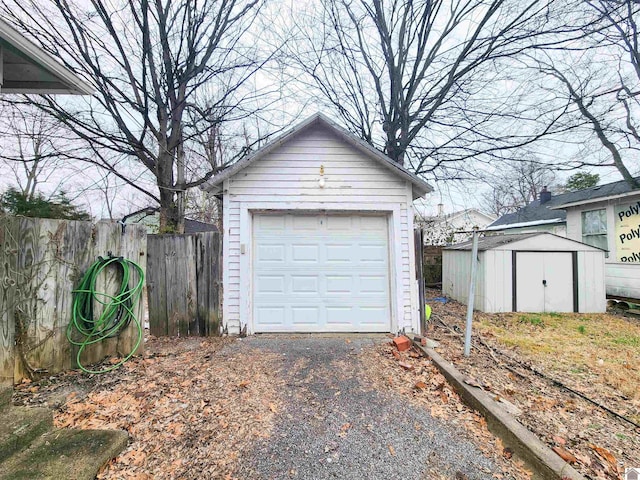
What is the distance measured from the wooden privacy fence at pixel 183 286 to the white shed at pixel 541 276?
658 cm

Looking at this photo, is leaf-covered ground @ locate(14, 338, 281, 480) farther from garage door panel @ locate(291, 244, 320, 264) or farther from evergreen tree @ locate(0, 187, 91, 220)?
evergreen tree @ locate(0, 187, 91, 220)

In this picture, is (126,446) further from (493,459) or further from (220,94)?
(220,94)

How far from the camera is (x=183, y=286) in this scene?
16.0ft

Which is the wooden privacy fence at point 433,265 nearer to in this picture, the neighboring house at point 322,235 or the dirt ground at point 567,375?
the dirt ground at point 567,375

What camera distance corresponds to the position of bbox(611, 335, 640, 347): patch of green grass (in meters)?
4.97

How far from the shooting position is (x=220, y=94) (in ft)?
28.9

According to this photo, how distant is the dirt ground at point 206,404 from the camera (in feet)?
6.73

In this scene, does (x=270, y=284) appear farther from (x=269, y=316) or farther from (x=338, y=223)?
(x=338, y=223)

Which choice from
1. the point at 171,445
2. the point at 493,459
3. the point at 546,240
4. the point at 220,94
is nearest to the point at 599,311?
the point at 546,240

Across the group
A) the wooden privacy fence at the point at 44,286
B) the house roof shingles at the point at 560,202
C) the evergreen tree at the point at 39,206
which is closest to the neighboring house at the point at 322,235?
the wooden privacy fence at the point at 44,286

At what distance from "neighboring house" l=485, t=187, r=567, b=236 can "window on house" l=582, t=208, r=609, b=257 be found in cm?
252

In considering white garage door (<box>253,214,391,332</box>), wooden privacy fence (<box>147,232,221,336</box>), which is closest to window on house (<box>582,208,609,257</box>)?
white garage door (<box>253,214,391,332</box>)

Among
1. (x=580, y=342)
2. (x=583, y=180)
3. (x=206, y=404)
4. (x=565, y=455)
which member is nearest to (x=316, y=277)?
(x=206, y=404)

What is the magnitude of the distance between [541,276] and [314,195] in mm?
6572
